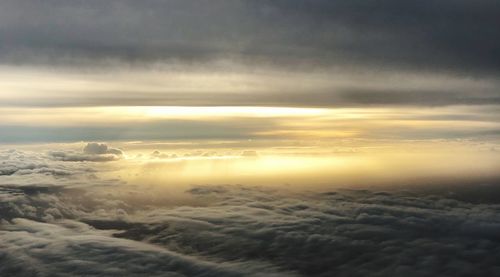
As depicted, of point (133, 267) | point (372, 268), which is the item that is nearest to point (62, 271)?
point (133, 267)

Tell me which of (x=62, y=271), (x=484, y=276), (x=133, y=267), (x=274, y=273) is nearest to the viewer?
(x=484, y=276)

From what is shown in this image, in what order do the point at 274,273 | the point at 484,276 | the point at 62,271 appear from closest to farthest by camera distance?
the point at 484,276, the point at 62,271, the point at 274,273

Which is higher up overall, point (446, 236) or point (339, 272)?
point (446, 236)

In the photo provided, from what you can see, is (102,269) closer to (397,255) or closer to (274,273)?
(274,273)

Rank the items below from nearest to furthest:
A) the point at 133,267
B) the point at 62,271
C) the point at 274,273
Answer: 1. the point at 62,271
2. the point at 133,267
3. the point at 274,273

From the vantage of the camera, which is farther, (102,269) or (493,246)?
(493,246)

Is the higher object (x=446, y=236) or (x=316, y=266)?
(x=446, y=236)

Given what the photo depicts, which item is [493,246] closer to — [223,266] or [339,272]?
[339,272]

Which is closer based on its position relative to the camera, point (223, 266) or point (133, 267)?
point (133, 267)

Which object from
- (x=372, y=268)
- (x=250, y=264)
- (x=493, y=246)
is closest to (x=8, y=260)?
(x=250, y=264)
